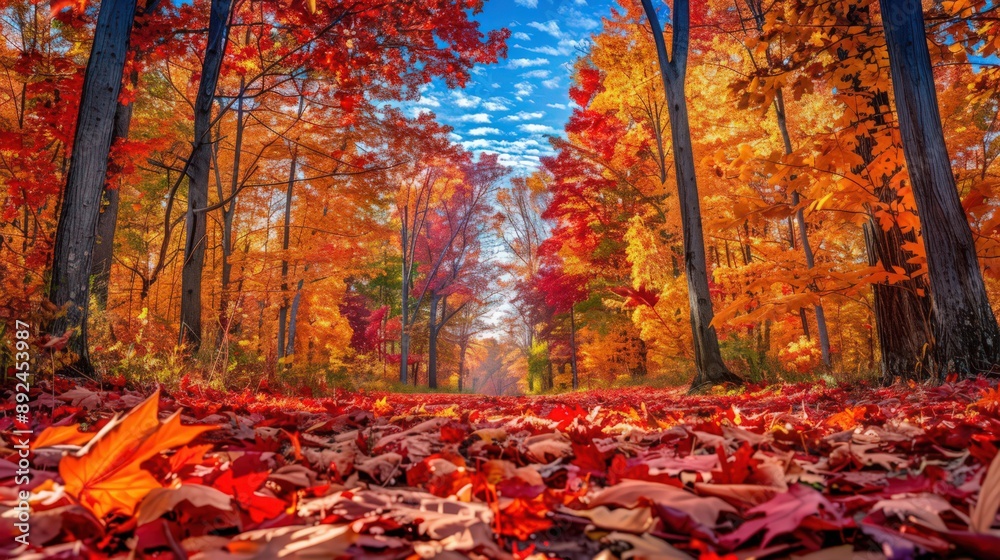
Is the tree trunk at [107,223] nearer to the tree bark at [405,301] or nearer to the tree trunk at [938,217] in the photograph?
the tree trunk at [938,217]

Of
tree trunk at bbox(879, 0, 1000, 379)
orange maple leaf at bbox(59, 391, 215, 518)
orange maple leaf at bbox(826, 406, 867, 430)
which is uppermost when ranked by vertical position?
tree trunk at bbox(879, 0, 1000, 379)

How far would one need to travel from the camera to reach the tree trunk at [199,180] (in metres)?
6.20

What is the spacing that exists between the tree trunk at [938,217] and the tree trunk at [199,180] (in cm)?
665

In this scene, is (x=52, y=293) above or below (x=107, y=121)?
below

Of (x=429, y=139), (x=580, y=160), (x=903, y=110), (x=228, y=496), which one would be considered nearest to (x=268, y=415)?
(x=228, y=496)

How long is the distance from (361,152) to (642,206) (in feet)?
26.3

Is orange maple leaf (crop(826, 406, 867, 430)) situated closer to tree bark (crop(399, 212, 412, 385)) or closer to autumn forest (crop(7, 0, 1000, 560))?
autumn forest (crop(7, 0, 1000, 560))

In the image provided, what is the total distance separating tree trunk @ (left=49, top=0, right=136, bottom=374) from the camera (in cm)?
348

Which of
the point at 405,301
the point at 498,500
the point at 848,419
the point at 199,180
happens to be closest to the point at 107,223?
the point at 199,180

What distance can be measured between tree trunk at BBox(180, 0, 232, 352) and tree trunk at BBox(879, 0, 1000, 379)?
6.65 metres

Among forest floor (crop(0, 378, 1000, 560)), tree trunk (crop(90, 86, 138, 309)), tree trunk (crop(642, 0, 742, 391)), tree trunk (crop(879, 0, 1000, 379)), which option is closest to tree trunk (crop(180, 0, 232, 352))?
tree trunk (crop(90, 86, 138, 309))

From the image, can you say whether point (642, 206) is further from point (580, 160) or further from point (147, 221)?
point (147, 221)

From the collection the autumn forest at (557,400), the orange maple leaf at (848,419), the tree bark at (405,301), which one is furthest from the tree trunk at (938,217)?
the tree bark at (405,301)

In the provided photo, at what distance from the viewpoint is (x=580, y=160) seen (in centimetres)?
1458
